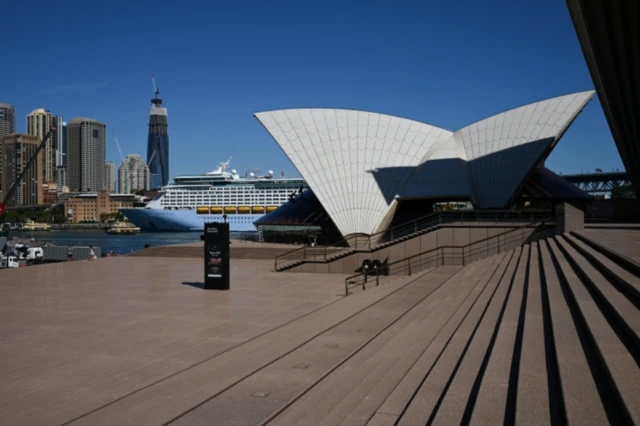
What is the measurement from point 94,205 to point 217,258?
146807mm

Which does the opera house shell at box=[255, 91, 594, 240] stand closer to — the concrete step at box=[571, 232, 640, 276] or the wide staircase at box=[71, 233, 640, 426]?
the concrete step at box=[571, 232, 640, 276]

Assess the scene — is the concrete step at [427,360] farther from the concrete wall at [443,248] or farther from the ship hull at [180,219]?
the ship hull at [180,219]

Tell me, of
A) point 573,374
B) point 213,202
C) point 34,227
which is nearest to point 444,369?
point 573,374

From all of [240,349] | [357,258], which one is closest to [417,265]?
[357,258]

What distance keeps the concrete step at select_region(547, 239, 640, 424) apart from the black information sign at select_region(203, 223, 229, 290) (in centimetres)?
975

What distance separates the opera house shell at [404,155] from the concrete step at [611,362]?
20531 mm

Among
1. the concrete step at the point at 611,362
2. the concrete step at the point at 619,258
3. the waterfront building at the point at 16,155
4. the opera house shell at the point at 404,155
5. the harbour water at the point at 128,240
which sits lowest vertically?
the harbour water at the point at 128,240

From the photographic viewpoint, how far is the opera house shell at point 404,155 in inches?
1099

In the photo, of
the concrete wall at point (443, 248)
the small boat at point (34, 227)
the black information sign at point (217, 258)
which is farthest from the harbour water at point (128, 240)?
the small boat at point (34, 227)

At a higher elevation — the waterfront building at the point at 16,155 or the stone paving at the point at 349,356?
the waterfront building at the point at 16,155

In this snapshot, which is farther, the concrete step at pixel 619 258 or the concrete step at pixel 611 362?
the concrete step at pixel 619 258

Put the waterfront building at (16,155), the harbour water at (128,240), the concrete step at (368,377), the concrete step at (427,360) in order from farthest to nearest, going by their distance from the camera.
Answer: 1. the waterfront building at (16,155)
2. the harbour water at (128,240)
3. the concrete step at (368,377)
4. the concrete step at (427,360)

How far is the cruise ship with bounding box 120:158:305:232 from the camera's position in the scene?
303ft

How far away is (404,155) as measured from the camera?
2956cm
